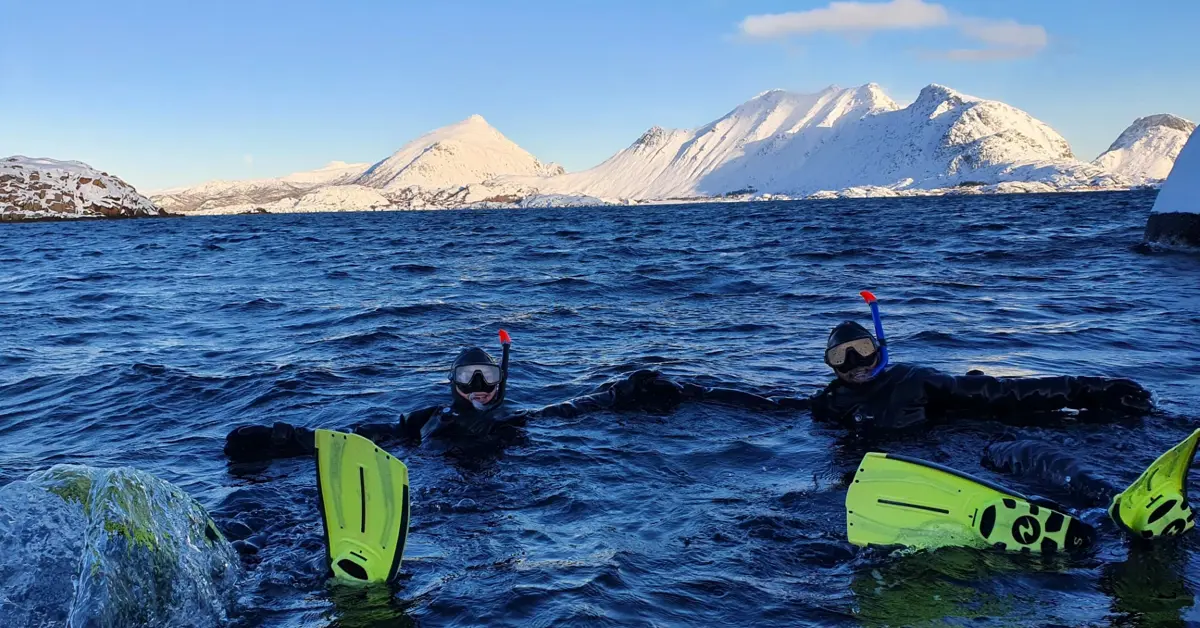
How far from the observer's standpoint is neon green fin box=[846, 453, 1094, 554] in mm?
5250

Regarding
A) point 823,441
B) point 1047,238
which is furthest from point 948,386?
point 1047,238

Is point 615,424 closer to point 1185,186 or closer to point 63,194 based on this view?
point 1185,186

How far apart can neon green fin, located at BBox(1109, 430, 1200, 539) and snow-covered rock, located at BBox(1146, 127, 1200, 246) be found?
919 inches

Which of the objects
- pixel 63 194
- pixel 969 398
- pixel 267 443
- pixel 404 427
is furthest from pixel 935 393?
pixel 63 194

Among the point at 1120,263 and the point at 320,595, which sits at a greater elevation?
Answer: the point at 1120,263

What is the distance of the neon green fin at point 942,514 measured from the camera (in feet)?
17.2

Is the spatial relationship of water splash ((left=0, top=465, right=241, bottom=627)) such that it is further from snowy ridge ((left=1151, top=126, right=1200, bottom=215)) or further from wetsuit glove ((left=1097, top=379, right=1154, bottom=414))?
snowy ridge ((left=1151, top=126, right=1200, bottom=215))

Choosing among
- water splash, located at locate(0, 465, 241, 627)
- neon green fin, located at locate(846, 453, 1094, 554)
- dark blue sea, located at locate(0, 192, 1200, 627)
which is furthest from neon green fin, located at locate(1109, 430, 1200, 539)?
water splash, located at locate(0, 465, 241, 627)

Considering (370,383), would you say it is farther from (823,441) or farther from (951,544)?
(951,544)

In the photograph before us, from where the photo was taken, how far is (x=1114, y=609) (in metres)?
4.48

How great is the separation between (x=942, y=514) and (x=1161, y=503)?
1231 millimetres

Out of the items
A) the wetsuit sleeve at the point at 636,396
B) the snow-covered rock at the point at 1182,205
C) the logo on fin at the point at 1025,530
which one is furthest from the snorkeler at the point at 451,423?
the snow-covered rock at the point at 1182,205

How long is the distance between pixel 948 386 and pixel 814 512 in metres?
2.68

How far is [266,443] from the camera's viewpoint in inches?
312
